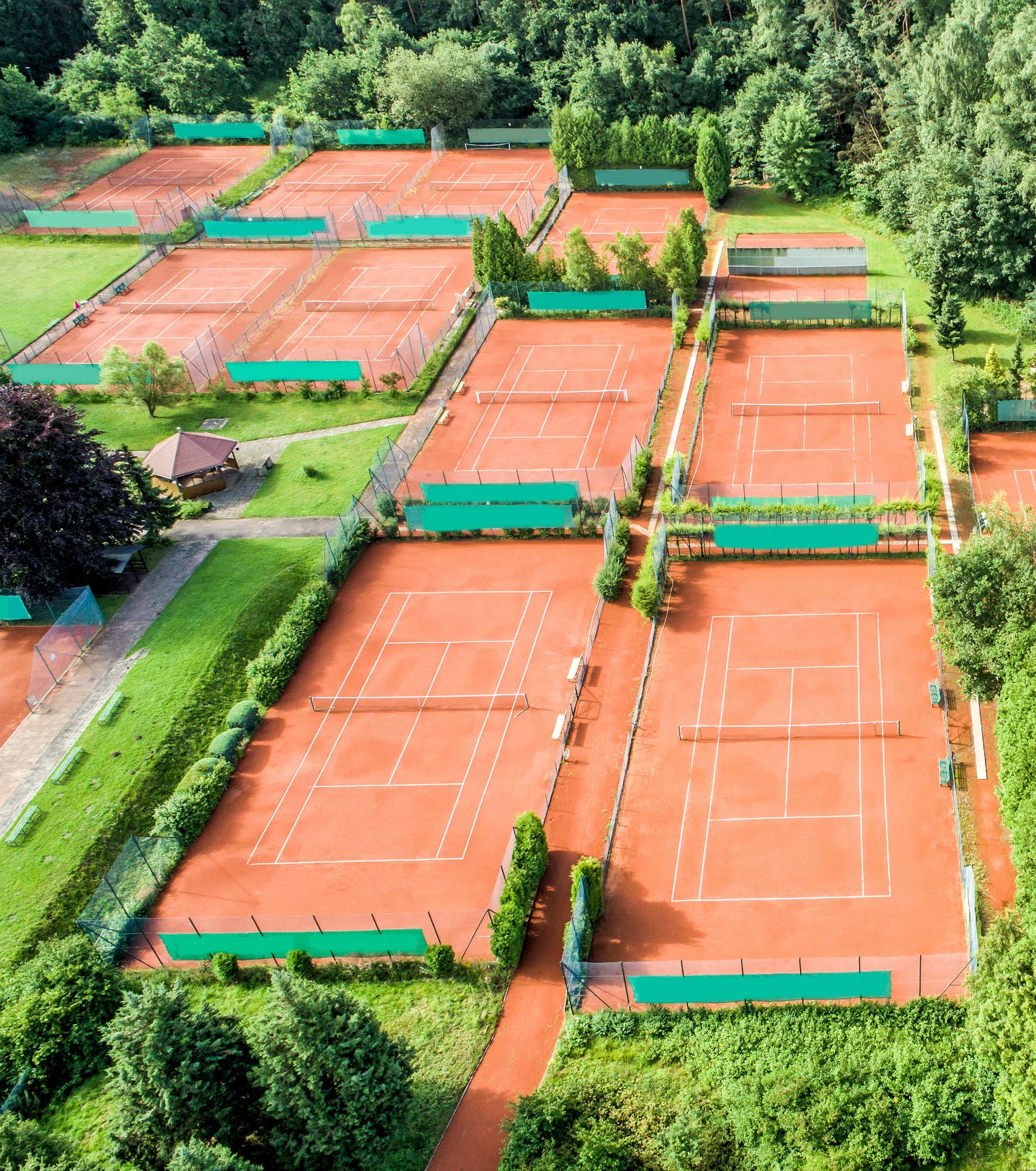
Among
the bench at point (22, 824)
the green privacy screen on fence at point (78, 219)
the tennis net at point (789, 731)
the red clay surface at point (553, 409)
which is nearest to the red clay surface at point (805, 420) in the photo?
the red clay surface at point (553, 409)

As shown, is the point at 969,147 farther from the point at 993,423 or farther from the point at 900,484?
the point at 900,484

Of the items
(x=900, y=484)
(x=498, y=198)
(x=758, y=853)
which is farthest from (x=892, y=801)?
(x=498, y=198)

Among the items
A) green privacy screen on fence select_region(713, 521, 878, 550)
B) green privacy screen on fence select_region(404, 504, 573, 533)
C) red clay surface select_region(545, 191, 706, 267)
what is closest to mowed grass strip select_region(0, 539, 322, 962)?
green privacy screen on fence select_region(404, 504, 573, 533)

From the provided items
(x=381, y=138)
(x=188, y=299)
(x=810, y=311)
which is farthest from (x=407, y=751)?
(x=381, y=138)

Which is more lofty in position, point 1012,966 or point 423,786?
point 1012,966

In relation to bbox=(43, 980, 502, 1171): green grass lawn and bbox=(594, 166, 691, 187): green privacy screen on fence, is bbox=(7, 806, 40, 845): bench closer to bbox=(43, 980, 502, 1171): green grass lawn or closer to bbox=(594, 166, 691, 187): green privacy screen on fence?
bbox=(43, 980, 502, 1171): green grass lawn

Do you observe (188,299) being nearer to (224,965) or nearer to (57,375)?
(57,375)
